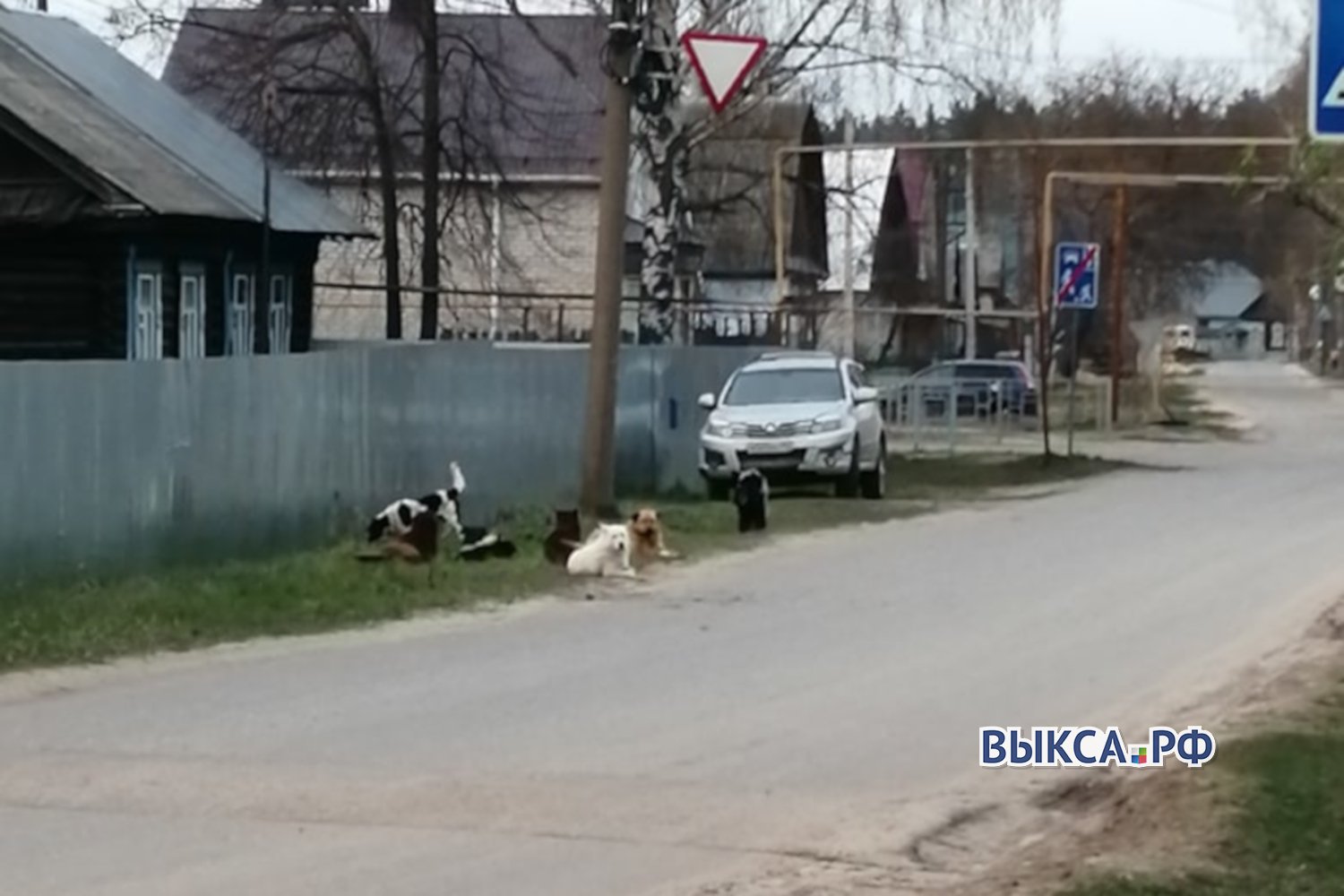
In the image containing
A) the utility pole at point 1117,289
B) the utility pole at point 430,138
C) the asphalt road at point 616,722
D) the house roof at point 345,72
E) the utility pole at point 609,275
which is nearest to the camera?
the asphalt road at point 616,722

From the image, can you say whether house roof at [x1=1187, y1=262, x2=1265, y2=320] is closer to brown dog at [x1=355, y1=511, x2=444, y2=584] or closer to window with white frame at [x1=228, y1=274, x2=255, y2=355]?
window with white frame at [x1=228, y1=274, x2=255, y2=355]

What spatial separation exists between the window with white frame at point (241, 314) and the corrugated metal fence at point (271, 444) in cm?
600

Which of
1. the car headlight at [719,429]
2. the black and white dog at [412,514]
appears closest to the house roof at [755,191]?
the car headlight at [719,429]

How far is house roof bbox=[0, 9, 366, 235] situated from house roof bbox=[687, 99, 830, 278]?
8.90 meters

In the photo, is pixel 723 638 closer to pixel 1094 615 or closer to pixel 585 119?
pixel 1094 615

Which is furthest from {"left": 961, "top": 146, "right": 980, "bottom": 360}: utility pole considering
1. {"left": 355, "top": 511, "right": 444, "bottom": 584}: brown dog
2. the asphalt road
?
{"left": 355, "top": 511, "right": 444, "bottom": 584}: brown dog

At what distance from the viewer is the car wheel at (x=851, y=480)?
96.4 ft

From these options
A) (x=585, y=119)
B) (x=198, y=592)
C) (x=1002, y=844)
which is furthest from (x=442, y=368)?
(x=585, y=119)

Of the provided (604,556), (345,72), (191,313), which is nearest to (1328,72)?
(604,556)

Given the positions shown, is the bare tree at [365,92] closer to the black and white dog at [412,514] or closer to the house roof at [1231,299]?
the black and white dog at [412,514]

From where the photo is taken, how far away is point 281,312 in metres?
35.7

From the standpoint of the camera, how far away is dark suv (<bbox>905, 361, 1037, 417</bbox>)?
48844 millimetres

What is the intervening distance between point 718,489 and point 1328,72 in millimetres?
20057

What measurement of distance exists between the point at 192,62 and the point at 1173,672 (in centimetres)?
2952
